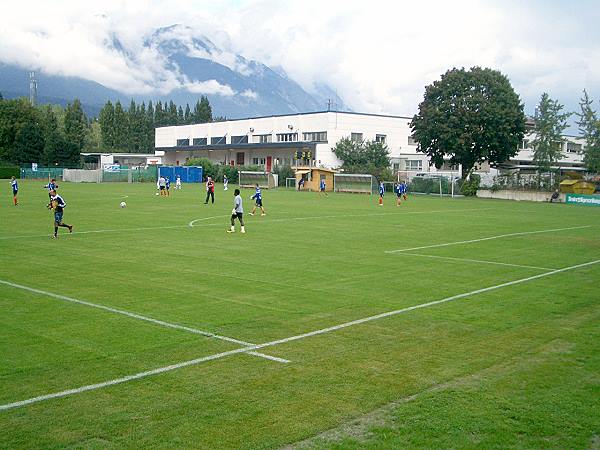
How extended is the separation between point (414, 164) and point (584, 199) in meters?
36.5

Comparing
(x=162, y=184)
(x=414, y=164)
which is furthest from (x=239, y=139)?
(x=162, y=184)

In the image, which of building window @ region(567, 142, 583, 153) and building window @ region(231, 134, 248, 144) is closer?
building window @ region(567, 142, 583, 153)

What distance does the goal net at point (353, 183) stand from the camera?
78.8 metres

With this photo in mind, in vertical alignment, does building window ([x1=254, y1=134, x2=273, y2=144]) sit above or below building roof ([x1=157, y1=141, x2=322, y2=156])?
above

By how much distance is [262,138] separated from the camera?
10981 centimetres

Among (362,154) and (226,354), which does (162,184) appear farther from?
(226,354)

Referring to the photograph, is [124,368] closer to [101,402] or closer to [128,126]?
[101,402]

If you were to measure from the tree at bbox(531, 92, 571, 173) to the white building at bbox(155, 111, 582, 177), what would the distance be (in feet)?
27.2

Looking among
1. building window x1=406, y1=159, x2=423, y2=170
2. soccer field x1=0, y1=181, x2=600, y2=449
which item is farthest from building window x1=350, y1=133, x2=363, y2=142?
soccer field x1=0, y1=181, x2=600, y2=449

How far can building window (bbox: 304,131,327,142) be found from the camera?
97.7 m

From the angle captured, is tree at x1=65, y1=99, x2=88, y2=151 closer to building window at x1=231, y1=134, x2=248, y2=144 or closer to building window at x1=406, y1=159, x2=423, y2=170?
building window at x1=231, y1=134, x2=248, y2=144

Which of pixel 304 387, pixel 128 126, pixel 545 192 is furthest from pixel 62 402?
pixel 128 126

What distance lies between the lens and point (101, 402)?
316 inches

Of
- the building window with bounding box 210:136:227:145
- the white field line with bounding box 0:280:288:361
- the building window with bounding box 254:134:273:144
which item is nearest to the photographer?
the white field line with bounding box 0:280:288:361
